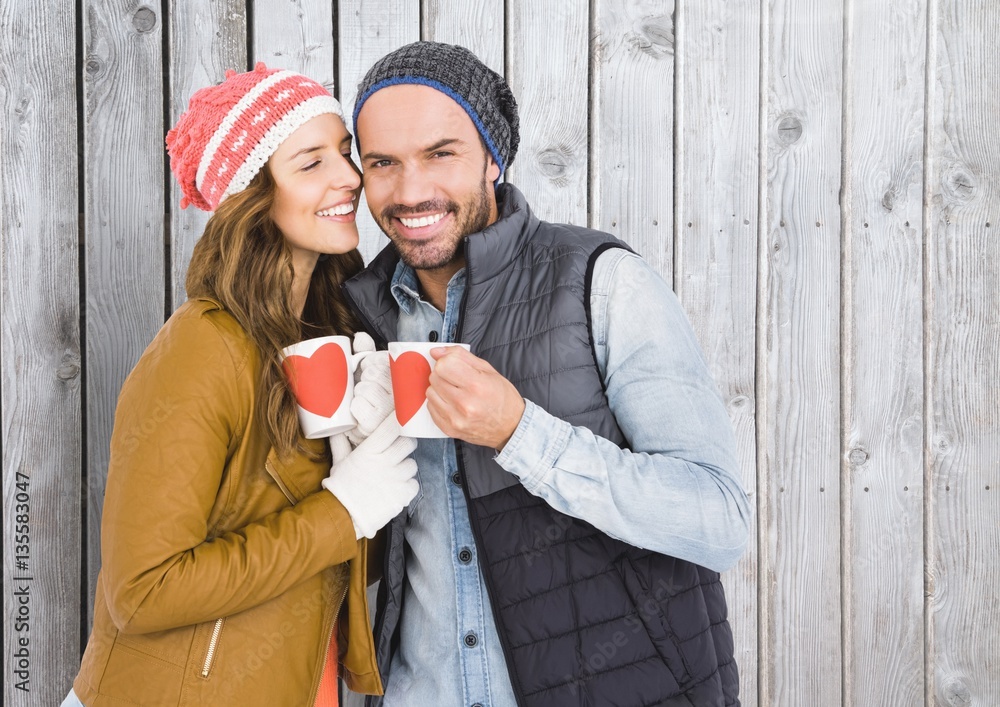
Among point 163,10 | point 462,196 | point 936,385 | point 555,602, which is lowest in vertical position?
point 555,602

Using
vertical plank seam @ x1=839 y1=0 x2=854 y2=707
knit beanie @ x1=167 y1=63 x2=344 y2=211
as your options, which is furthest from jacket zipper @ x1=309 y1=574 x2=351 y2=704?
vertical plank seam @ x1=839 y1=0 x2=854 y2=707

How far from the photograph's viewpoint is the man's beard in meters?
1.65

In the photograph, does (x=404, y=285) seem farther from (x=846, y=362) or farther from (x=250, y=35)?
(x=846, y=362)

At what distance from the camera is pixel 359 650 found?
61.2 inches

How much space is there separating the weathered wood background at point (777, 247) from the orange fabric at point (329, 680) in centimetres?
95

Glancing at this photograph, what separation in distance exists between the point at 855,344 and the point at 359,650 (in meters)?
1.67

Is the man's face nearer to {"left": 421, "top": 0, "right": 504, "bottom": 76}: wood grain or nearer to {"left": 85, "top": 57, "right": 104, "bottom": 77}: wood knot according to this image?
{"left": 421, "top": 0, "right": 504, "bottom": 76}: wood grain

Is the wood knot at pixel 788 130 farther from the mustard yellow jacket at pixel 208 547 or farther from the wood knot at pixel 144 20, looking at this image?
the wood knot at pixel 144 20

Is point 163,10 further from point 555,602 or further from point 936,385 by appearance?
point 936,385

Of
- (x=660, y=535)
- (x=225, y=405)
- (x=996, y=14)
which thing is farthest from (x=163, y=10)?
(x=996, y=14)

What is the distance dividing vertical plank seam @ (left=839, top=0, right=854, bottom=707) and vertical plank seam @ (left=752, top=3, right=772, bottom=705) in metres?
0.23

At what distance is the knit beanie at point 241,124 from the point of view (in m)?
1.64

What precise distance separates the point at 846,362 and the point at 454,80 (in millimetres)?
1437

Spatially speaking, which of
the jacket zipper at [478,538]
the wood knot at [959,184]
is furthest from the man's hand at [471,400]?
the wood knot at [959,184]
